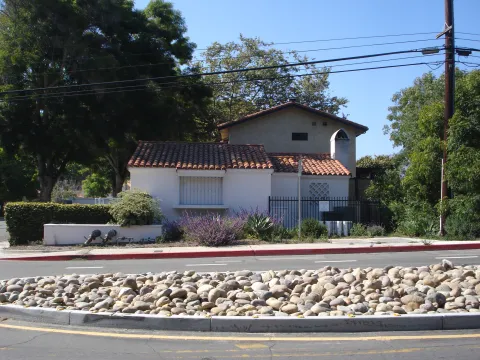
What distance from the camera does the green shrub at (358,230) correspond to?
19.4 meters

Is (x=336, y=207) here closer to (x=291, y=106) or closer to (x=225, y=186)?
(x=225, y=186)

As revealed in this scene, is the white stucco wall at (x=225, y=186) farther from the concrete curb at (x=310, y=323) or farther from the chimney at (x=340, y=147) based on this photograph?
the concrete curb at (x=310, y=323)

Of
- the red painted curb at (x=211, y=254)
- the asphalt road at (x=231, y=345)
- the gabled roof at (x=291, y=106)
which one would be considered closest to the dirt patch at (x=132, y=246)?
the red painted curb at (x=211, y=254)

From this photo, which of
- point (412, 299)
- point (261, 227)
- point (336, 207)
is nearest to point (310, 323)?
point (412, 299)

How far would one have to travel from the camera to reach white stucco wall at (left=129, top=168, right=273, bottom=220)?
21.0 meters

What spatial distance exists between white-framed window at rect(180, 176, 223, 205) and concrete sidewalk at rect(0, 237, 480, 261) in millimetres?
4574

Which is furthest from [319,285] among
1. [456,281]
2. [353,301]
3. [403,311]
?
[456,281]

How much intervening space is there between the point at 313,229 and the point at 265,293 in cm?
1184

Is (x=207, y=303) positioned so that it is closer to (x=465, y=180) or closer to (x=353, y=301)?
(x=353, y=301)

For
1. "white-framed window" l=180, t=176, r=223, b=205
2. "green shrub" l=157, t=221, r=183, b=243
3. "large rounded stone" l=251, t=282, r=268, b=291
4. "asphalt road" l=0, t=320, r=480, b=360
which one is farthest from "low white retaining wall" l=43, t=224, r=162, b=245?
"asphalt road" l=0, t=320, r=480, b=360

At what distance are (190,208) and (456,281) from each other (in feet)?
45.5

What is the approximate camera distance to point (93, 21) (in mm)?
26844

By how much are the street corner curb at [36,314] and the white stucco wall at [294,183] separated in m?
15.8

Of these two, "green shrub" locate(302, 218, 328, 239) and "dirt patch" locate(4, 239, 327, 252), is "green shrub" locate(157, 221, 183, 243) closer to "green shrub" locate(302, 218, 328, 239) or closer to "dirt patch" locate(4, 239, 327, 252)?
"dirt patch" locate(4, 239, 327, 252)
